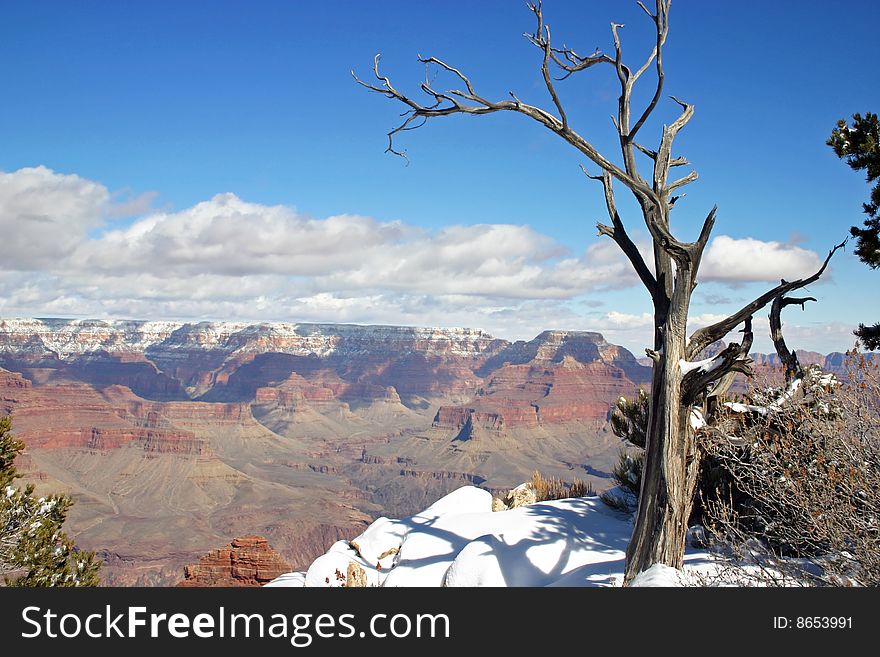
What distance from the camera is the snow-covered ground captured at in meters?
10.0

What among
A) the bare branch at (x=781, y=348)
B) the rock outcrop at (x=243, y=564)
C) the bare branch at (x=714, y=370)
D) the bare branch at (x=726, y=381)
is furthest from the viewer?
the rock outcrop at (x=243, y=564)

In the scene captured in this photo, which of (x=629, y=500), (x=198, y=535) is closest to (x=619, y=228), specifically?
(x=629, y=500)

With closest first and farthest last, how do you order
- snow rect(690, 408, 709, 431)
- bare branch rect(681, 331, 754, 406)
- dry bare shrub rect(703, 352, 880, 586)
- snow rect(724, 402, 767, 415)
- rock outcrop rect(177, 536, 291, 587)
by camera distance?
dry bare shrub rect(703, 352, 880, 586), bare branch rect(681, 331, 754, 406), snow rect(690, 408, 709, 431), snow rect(724, 402, 767, 415), rock outcrop rect(177, 536, 291, 587)

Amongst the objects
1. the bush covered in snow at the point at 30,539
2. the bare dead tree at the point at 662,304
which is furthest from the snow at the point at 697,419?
the bush covered in snow at the point at 30,539

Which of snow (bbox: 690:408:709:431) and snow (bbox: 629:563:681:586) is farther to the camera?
snow (bbox: 690:408:709:431)

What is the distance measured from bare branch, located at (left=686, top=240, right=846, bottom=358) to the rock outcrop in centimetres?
1932

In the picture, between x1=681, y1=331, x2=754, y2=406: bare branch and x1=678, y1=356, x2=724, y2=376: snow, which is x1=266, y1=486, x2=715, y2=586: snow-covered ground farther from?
x1=678, y1=356, x2=724, y2=376: snow

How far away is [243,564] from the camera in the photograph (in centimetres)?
2592

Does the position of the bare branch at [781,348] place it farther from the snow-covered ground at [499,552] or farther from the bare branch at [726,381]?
the snow-covered ground at [499,552]

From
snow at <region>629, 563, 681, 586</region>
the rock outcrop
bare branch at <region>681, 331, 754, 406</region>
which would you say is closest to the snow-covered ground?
snow at <region>629, 563, 681, 586</region>

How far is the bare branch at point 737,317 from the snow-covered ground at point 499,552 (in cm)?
278

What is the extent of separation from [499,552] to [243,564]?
18.1m

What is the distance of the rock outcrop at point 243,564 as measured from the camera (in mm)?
24328
